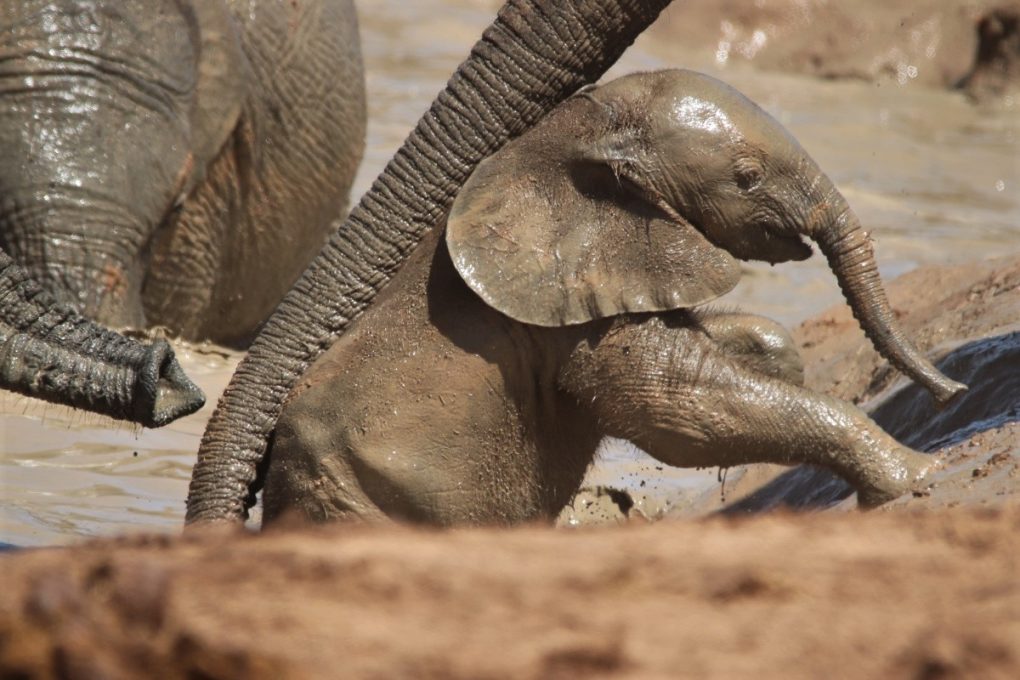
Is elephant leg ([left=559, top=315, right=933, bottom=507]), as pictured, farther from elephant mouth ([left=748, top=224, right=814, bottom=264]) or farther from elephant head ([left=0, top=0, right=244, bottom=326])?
elephant head ([left=0, top=0, right=244, bottom=326])

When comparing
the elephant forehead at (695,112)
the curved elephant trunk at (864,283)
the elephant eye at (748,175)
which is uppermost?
the elephant forehead at (695,112)

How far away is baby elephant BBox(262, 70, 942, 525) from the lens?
5.46m

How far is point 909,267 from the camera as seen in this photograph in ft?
40.9

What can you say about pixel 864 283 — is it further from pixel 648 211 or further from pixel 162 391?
pixel 162 391

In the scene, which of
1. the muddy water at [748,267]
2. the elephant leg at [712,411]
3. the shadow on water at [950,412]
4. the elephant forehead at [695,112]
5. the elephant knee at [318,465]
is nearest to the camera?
the elephant leg at [712,411]

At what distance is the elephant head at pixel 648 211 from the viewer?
5465 millimetres

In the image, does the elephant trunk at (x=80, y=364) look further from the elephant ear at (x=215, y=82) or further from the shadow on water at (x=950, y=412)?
the elephant ear at (x=215, y=82)

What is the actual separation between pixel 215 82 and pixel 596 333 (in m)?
3.46

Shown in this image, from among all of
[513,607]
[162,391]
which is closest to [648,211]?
[162,391]

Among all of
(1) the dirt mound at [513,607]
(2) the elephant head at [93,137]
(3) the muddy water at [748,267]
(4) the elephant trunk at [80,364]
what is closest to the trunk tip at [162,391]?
(4) the elephant trunk at [80,364]

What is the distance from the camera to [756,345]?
219 inches

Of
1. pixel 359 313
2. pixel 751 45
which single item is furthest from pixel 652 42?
pixel 359 313

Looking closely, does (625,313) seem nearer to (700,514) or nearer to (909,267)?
(700,514)

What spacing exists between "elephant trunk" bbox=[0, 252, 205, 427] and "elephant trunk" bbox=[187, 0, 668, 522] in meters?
0.45
